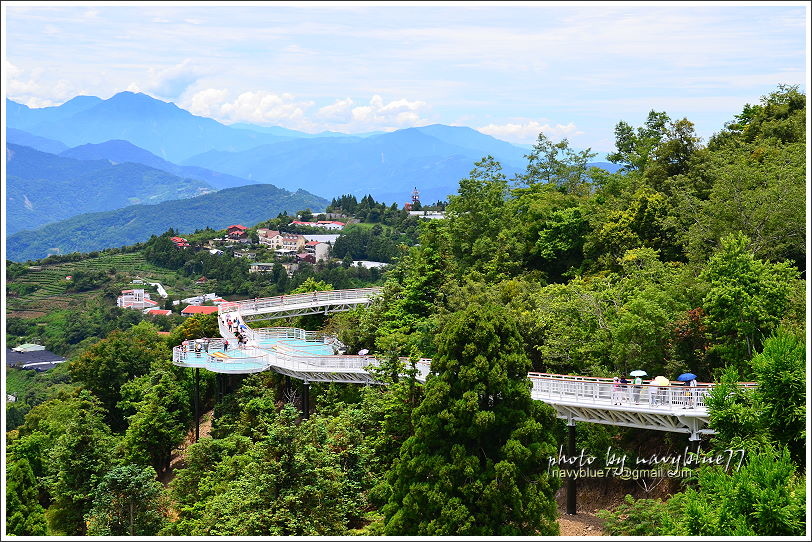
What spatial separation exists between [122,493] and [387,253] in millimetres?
87098

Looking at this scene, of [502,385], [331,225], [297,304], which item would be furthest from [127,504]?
[331,225]

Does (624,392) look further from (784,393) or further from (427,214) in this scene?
(427,214)

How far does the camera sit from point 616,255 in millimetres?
29047

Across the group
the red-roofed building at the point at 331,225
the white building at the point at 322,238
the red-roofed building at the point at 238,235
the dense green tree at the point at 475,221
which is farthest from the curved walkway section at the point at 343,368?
the red-roofed building at the point at 331,225

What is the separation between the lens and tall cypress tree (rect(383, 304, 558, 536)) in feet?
51.4

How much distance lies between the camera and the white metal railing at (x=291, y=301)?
111 feet

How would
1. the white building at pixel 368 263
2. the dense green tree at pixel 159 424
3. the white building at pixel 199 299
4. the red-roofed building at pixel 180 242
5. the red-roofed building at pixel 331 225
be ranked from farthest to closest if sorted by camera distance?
the red-roofed building at pixel 331 225
the red-roofed building at pixel 180 242
the white building at pixel 368 263
the white building at pixel 199 299
the dense green tree at pixel 159 424

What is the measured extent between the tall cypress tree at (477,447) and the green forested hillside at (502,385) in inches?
1.7

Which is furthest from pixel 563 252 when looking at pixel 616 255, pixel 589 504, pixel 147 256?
pixel 147 256

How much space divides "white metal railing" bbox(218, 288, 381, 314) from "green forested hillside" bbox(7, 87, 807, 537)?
207cm

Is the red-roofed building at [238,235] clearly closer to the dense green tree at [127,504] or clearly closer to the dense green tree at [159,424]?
the dense green tree at [159,424]

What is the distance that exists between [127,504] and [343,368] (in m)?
7.33

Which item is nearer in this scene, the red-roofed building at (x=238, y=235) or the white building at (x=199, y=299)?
the white building at (x=199, y=299)

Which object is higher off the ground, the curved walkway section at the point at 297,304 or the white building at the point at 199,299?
the curved walkway section at the point at 297,304
